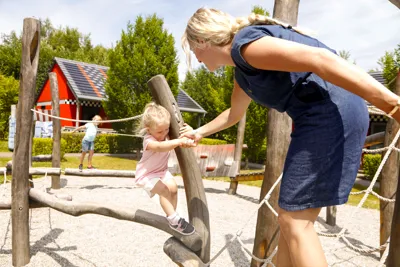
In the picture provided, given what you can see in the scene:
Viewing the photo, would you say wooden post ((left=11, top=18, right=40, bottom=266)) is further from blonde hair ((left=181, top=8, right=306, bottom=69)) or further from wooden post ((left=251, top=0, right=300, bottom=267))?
blonde hair ((left=181, top=8, right=306, bottom=69))

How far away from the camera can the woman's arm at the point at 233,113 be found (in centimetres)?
→ 201

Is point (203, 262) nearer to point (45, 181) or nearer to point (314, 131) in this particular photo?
point (314, 131)

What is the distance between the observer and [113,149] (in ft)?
55.1

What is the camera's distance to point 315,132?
1420 mm

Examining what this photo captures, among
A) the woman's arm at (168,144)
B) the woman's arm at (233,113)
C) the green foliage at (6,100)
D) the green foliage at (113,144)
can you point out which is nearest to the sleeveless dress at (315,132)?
the woman's arm at (233,113)

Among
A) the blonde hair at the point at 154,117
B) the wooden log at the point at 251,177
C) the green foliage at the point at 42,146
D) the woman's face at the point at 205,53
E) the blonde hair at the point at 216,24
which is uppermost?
the blonde hair at the point at 216,24

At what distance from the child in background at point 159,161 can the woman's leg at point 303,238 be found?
882mm

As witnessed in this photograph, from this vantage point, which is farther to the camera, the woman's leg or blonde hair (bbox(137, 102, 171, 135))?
blonde hair (bbox(137, 102, 171, 135))

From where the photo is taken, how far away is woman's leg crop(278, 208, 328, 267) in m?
1.39

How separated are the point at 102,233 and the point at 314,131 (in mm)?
4287

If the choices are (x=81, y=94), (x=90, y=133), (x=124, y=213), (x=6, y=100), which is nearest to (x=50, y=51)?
(x=6, y=100)

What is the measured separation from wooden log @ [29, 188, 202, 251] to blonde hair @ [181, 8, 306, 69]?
49.6 inches

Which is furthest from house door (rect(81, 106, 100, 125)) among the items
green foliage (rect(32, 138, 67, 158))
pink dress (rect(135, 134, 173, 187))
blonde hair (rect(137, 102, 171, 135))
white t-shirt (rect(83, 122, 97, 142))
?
blonde hair (rect(137, 102, 171, 135))

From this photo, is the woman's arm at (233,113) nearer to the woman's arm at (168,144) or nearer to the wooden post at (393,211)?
the woman's arm at (168,144)
